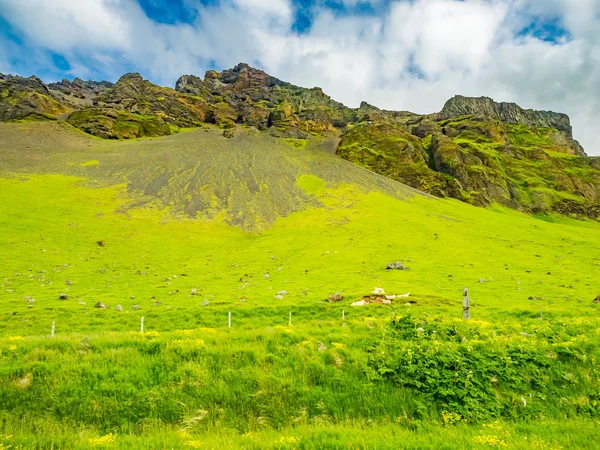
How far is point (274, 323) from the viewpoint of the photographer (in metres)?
28.5

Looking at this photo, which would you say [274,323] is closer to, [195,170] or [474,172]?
[195,170]

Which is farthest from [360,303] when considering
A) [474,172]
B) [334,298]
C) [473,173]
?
[474,172]

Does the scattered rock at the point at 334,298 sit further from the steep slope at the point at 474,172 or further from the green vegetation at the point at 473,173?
the steep slope at the point at 474,172

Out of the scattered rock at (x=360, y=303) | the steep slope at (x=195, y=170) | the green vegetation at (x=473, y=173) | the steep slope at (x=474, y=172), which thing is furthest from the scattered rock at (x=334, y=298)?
the steep slope at (x=474, y=172)

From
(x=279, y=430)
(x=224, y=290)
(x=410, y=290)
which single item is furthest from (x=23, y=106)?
(x=279, y=430)

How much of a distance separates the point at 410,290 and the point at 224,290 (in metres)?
20.9

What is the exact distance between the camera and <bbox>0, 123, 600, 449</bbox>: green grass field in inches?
391

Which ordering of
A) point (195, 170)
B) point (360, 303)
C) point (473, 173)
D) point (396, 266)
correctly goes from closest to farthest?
1. point (360, 303)
2. point (396, 266)
3. point (195, 170)
4. point (473, 173)

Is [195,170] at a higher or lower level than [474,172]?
lower

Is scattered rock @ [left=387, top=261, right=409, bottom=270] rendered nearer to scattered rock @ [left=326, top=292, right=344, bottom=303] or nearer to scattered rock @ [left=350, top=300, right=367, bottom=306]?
scattered rock @ [left=326, top=292, right=344, bottom=303]

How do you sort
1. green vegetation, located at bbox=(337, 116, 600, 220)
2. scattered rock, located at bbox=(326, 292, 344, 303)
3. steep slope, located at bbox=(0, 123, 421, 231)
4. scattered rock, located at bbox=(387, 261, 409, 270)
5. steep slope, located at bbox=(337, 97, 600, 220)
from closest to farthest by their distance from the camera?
1. scattered rock, located at bbox=(326, 292, 344, 303)
2. scattered rock, located at bbox=(387, 261, 409, 270)
3. steep slope, located at bbox=(0, 123, 421, 231)
4. green vegetation, located at bbox=(337, 116, 600, 220)
5. steep slope, located at bbox=(337, 97, 600, 220)

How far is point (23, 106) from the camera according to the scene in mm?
170625

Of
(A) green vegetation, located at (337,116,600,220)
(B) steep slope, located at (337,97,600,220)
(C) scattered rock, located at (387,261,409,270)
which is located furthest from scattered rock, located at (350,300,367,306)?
(B) steep slope, located at (337,97,600,220)

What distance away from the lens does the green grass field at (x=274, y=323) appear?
9.93 m
